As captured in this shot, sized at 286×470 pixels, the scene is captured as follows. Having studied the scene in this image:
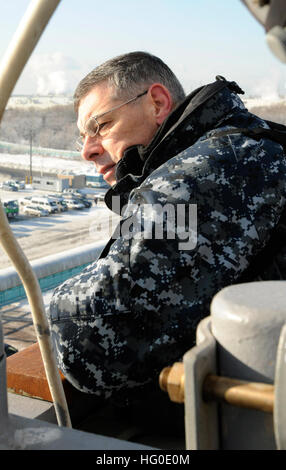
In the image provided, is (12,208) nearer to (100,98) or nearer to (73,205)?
(73,205)

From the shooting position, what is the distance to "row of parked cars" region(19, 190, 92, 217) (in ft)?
85.7

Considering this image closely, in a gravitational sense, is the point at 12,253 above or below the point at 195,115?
below

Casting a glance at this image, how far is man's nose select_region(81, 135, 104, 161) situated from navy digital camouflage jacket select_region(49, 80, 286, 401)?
2.19 feet

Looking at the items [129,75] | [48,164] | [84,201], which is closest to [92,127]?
[129,75]

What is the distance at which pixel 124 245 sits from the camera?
1238 mm

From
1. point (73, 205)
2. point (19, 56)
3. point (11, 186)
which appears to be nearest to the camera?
point (19, 56)

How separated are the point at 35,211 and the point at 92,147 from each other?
24.6 m

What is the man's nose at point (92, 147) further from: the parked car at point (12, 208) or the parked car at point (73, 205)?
the parked car at point (73, 205)

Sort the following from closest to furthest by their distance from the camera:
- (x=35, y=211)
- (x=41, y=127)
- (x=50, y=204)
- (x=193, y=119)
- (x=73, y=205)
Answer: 1. (x=193, y=119)
2. (x=35, y=211)
3. (x=50, y=204)
4. (x=73, y=205)
5. (x=41, y=127)

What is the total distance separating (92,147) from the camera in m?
1.95

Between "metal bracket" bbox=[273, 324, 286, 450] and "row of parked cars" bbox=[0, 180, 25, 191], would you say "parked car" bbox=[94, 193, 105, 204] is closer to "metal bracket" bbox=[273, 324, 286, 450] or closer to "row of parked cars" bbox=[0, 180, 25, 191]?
"row of parked cars" bbox=[0, 180, 25, 191]

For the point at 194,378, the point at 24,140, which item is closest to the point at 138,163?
the point at 194,378

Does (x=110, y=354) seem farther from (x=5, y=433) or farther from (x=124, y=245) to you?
(x=5, y=433)

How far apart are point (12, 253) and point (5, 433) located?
28cm
